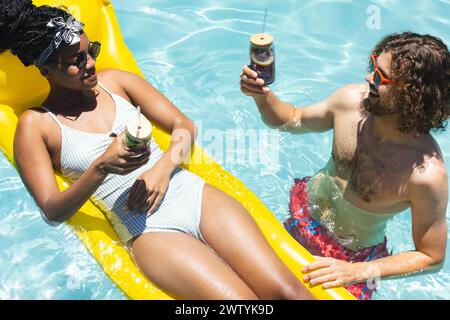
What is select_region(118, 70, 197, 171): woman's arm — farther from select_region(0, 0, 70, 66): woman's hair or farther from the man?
select_region(0, 0, 70, 66): woman's hair

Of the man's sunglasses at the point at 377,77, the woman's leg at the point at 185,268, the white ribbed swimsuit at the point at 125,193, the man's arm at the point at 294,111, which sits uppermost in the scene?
the man's sunglasses at the point at 377,77

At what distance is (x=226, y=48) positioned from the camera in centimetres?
540

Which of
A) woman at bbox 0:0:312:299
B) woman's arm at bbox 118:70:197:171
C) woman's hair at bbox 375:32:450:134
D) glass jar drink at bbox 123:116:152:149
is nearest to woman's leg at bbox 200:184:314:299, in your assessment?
woman at bbox 0:0:312:299

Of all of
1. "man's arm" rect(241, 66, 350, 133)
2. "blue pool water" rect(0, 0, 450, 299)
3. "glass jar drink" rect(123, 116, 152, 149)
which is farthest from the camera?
"blue pool water" rect(0, 0, 450, 299)

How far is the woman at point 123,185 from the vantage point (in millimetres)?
2824

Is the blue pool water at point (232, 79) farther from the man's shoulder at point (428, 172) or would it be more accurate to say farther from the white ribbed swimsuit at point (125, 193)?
the man's shoulder at point (428, 172)

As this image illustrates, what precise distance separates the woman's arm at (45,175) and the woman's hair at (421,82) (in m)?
Result: 1.32

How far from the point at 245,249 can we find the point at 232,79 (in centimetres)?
250

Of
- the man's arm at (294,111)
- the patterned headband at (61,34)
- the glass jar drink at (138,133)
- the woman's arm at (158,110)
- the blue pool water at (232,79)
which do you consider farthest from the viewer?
the blue pool water at (232,79)

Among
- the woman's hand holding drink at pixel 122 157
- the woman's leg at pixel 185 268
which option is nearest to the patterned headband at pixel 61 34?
the woman's hand holding drink at pixel 122 157

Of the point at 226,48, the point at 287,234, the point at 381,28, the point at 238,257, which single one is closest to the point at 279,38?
the point at 226,48

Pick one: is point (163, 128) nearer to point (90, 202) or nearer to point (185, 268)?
point (90, 202)

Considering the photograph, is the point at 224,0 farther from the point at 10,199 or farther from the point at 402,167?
the point at 402,167

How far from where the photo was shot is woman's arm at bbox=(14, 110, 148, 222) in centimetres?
287
